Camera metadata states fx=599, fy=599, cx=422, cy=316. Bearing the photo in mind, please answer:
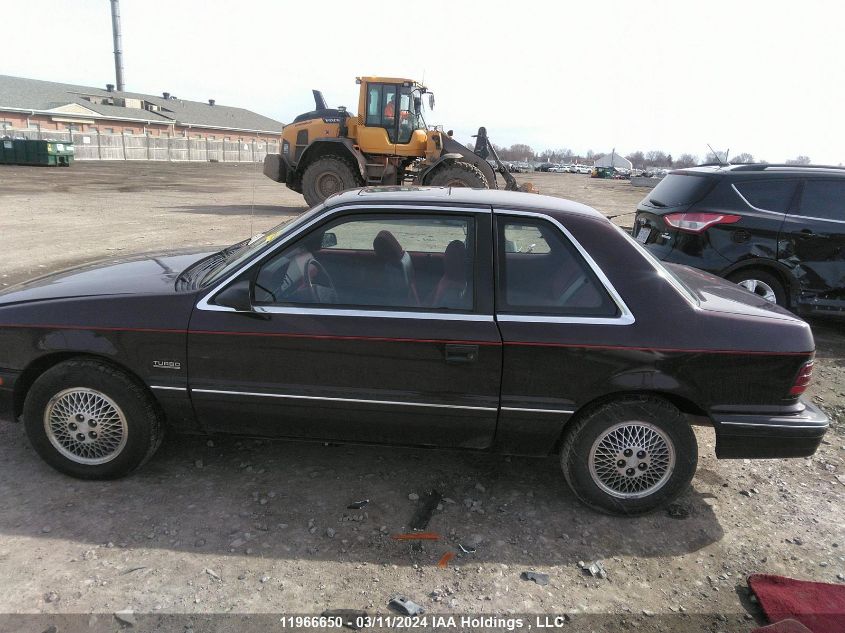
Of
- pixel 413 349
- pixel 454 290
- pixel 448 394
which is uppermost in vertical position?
pixel 454 290

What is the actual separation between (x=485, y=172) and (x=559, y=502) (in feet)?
41.0

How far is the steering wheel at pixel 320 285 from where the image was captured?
3207 millimetres

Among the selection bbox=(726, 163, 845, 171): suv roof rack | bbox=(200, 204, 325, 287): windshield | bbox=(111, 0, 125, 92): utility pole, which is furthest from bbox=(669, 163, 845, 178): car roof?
bbox=(111, 0, 125, 92): utility pole

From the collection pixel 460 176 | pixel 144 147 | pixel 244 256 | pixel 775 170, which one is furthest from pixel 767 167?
pixel 144 147

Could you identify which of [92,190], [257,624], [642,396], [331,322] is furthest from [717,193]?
[92,190]

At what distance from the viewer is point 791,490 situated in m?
3.61

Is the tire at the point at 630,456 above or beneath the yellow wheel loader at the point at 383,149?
beneath

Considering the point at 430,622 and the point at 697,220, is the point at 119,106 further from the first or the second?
the point at 430,622

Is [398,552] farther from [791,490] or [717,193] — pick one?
[717,193]

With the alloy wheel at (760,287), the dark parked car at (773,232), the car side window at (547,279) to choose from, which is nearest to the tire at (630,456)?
the car side window at (547,279)

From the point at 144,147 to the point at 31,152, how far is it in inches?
533

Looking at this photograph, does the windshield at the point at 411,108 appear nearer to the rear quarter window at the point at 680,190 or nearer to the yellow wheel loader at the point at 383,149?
the yellow wheel loader at the point at 383,149

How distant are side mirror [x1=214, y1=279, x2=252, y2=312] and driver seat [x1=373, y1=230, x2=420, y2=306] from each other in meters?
0.70

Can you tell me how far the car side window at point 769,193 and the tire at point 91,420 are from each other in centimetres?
575
